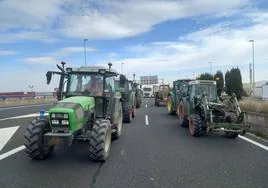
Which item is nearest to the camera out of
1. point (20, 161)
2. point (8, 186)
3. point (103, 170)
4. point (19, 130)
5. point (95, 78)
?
point (8, 186)

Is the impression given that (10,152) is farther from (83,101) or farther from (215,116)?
(215,116)

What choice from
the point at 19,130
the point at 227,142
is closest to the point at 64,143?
the point at 227,142

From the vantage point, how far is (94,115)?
861cm

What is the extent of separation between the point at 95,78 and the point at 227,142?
5021 millimetres

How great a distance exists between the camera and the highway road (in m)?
5.78

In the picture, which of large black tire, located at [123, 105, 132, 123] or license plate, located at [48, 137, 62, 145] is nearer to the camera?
license plate, located at [48, 137, 62, 145]

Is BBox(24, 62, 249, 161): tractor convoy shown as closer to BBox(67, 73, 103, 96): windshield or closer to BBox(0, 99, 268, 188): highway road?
BBox(67, 73, 103, 96): windshield

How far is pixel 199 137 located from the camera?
1103 cm

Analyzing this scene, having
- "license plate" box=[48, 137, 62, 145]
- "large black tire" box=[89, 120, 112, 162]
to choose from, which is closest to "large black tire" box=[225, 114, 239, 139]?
"large black tire" box=[89, 120, 112, 162]

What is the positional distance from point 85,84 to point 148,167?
137 inches

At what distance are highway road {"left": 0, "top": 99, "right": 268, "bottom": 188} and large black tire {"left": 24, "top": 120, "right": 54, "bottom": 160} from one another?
20cm

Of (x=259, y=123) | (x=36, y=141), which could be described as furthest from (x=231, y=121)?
(x=36, y=141)

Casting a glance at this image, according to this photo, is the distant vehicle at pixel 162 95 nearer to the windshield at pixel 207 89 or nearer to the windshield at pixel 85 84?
the windshield at pixel 207 89

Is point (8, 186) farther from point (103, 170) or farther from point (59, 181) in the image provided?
point (103, 170)
